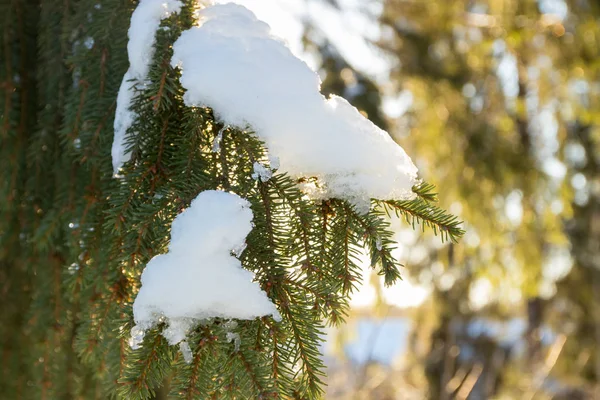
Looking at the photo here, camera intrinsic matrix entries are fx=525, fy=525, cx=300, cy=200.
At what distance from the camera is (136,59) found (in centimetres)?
95

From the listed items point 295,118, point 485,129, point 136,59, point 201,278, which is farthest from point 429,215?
point 485,129

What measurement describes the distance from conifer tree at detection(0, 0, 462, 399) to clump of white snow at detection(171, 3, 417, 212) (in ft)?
0.09

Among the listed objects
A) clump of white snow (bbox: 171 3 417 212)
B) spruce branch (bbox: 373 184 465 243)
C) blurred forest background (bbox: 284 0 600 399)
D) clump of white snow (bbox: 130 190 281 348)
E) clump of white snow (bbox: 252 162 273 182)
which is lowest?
clump of white snow (bbox: 130 190 281 348)

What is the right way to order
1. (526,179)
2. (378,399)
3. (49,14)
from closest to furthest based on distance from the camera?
1. (49,14)
2. (526,179)
3. (378,399)

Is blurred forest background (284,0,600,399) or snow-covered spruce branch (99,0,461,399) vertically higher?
blurred forest background (284,0,600,399)

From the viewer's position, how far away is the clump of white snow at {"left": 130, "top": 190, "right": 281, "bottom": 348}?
2.21 ft

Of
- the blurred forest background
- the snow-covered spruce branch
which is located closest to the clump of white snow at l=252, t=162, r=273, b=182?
the snow-covered spruce branch

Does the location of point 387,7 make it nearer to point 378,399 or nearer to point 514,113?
point 514,113

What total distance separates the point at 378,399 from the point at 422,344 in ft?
5.79

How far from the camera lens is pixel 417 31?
326 centimetres

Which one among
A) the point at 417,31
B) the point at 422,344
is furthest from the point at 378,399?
the point at 417,31

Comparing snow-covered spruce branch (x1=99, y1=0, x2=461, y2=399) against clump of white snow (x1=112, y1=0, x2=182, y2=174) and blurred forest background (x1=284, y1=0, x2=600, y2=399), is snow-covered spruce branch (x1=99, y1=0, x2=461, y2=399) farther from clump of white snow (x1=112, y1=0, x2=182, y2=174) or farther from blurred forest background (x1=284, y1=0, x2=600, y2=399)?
blurred forest background (x1=284, y1=0, x2=600, y2=399)

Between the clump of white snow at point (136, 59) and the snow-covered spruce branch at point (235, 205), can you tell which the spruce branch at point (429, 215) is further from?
the clump of white snow at point (136, 59)

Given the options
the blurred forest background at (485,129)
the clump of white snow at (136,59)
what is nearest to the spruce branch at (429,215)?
the clump of white snow at (136,59)
